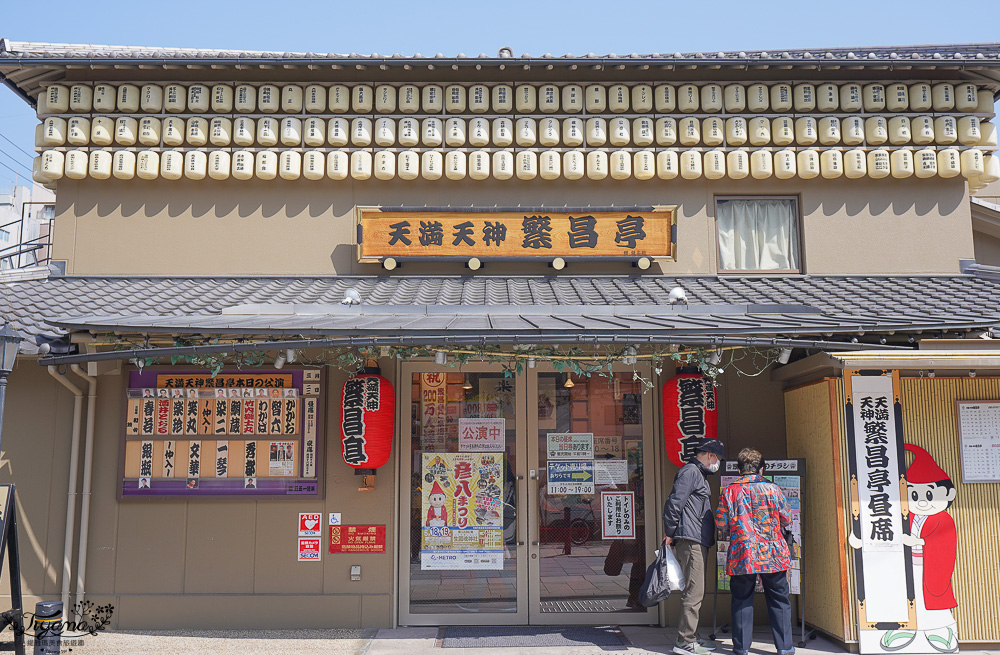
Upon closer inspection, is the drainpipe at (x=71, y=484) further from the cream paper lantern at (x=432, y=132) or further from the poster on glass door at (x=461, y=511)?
the cream paper lantern at (x=432, y=132)

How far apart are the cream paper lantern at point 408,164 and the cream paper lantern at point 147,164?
3039 mm

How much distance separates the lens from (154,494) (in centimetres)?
824

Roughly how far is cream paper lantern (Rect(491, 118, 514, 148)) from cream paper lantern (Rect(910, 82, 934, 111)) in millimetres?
5163

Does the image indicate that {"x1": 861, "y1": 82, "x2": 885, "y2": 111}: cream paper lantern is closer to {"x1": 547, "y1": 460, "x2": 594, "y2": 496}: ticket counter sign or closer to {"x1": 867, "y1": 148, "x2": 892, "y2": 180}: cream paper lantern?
{"x1": 867, "y1": 148, "x2": 892, "y2": 180}: cream paper lantern

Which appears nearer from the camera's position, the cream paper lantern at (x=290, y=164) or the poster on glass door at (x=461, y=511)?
the poster on glass door at (x=461, y=511)

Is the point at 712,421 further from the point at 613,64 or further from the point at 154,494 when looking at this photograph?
the point at 154,494

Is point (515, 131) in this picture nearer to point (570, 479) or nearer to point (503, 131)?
point (503, 131)

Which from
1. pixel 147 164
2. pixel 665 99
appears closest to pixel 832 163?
pixel 665 99

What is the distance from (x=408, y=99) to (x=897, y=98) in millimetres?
6271

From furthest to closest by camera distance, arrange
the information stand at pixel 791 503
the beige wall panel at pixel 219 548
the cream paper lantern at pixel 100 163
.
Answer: the cream paper lantern at pixel 100 163 < the beige wall panel at pixel 219 548 < the information stand at pixel 791 503

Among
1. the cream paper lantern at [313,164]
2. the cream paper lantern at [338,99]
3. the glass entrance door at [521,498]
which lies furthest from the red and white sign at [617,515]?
the cream paper lantern at [338,99]

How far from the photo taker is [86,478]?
822 centimetres

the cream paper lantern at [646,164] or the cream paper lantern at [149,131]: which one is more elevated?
the cream paper lantern at [149,131]

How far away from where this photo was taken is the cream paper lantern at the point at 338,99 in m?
9.25
